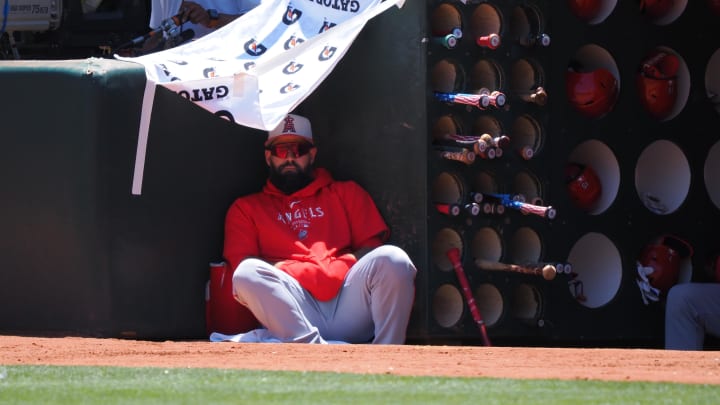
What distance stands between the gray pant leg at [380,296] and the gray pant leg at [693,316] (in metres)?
1.75

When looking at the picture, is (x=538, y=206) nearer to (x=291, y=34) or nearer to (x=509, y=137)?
(x=509, y=137)

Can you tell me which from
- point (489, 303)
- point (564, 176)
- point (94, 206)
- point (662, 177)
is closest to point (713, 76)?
point (662, 177)

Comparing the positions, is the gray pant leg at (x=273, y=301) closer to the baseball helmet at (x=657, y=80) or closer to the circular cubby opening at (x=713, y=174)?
the baseball helmet at (x=657, y=80)

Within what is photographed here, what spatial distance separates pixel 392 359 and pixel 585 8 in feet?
11.7

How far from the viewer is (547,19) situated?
9422mm

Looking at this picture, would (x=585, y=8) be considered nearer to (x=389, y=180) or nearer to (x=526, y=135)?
(x=526, y=135)

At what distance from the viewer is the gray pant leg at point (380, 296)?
857cm

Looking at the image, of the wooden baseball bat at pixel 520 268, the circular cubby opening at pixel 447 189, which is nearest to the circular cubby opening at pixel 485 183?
the circular cubby opening at pixel 447 189

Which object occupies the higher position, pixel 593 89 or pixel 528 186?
pixel 593 89

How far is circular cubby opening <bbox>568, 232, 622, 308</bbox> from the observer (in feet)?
32.0

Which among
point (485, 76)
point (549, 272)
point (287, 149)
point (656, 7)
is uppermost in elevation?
point (656, 7)

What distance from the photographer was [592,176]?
983cm

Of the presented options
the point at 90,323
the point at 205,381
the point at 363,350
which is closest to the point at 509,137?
the point at 363,350

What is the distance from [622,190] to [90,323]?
370cm
